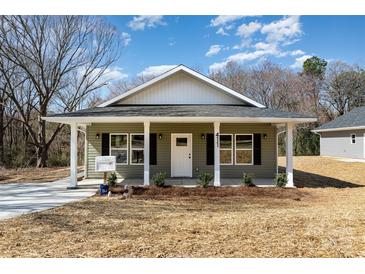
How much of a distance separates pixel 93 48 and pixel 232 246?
80.8 feet

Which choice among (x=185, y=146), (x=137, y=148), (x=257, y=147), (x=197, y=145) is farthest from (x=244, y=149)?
(x=137, y=148)

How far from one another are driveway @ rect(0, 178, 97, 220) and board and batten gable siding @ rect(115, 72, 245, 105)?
14.7 feet

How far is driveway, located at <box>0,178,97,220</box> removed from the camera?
7551 mm

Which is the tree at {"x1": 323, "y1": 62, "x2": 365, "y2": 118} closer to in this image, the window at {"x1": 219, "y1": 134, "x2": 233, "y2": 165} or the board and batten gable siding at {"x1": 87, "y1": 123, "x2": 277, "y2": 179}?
the board and batten gable siding at {"x1": 87, "y1": 123, "x2": 277, "y2": 179}

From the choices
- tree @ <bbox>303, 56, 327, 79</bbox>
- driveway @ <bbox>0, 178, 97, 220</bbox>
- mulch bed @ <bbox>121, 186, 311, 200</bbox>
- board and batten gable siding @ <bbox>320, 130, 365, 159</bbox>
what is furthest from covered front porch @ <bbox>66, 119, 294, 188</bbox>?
tree @ <bbox>303, 56, 327, 79</bbox>

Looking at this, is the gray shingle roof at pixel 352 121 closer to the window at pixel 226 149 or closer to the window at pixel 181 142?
the window at pixel 226 149

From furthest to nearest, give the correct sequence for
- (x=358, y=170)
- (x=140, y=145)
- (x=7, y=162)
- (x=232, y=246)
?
(x=7, y=162) → (x=358, y=170) → (x=140, y=145) → (x=232, y=246)

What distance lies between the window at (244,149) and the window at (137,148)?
4.32 meters

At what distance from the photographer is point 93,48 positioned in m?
25.7

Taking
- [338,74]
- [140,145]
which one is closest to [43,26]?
[140,145]

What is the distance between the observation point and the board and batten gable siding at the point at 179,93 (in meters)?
13.5

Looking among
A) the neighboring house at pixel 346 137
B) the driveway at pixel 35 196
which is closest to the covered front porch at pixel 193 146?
the driveway at pixel 35 196

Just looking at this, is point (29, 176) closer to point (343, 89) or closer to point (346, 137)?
point (346, 137)
